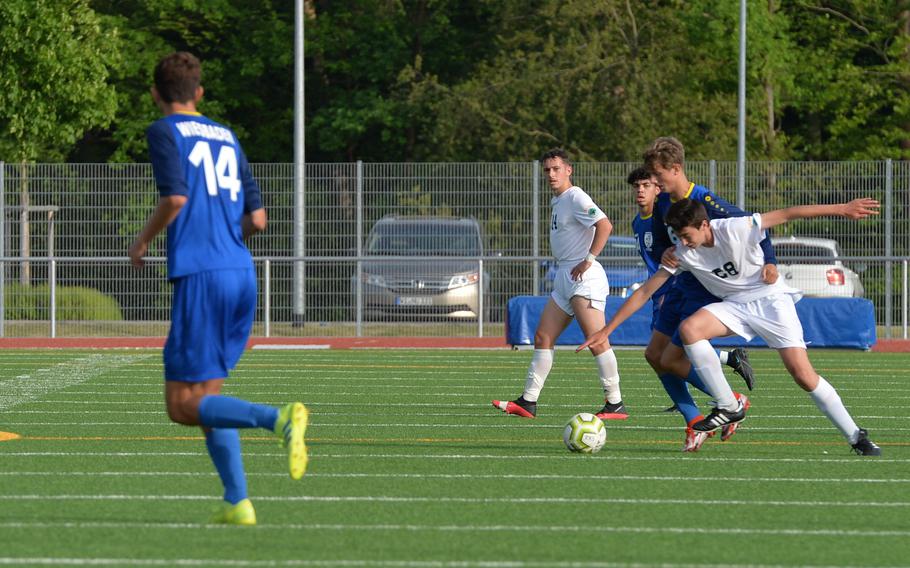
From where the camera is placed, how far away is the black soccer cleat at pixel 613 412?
11.9 m

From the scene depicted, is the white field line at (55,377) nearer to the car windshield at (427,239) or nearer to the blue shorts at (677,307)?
the car windshield at (427,239)

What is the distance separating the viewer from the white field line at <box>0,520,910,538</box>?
6895 millimetres

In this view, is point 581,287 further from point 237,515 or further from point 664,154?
point 237,515

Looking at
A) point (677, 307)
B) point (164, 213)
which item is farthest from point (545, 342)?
point (164, 213)

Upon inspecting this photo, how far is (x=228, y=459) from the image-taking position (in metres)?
6.93

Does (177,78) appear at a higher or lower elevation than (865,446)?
higher

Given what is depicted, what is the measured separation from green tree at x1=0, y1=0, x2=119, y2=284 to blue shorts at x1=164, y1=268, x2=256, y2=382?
19935 mm

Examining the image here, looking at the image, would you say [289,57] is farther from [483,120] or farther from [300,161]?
[300,161]

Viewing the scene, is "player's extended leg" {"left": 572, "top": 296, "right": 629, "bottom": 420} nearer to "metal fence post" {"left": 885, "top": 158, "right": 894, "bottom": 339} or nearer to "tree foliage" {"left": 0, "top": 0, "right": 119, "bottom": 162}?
"metal fence post" {"left": 885, "top": 158, "right": 894, "bottom": 339}

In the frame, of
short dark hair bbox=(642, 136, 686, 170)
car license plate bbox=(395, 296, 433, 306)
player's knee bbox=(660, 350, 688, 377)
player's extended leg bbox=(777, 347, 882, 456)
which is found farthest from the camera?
car license plate bbox=(395, 296, 433, 306)

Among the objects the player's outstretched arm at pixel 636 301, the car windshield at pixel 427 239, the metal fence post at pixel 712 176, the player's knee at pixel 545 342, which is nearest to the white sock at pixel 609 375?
the player's knee at pixel 545 342

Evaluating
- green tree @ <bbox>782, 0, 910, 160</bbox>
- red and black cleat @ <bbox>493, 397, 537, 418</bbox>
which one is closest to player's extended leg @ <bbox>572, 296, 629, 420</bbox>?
red and black cleat @ <bbox>493, 397, 537, 418</bbox>

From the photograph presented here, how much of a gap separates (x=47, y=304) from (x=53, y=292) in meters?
0.20

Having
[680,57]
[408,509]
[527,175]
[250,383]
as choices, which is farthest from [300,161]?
[408,509]
